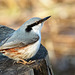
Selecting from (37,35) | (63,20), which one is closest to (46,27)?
(63,20)

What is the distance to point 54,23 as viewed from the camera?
6.87 meters

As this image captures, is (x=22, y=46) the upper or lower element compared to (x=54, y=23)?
lower

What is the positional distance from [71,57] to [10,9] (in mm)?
3225

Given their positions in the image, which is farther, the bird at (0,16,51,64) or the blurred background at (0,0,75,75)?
the blurred background at (0,0,75,75)

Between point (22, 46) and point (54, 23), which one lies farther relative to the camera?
point (54, 23)

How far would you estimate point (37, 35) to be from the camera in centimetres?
305

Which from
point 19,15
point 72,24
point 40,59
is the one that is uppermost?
point 19,15

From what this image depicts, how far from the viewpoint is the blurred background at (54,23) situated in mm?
6473

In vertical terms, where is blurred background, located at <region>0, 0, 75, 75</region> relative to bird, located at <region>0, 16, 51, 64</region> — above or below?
above

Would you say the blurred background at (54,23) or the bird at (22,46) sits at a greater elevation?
the blurred background at (54,23)

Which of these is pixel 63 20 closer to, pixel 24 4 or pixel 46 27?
pixel 46 27

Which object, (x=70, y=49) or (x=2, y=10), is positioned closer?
(x=70, y=49)

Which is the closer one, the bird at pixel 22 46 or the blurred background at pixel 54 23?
the bird at pixel 22 46

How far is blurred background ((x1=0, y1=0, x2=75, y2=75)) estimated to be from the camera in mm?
6473
